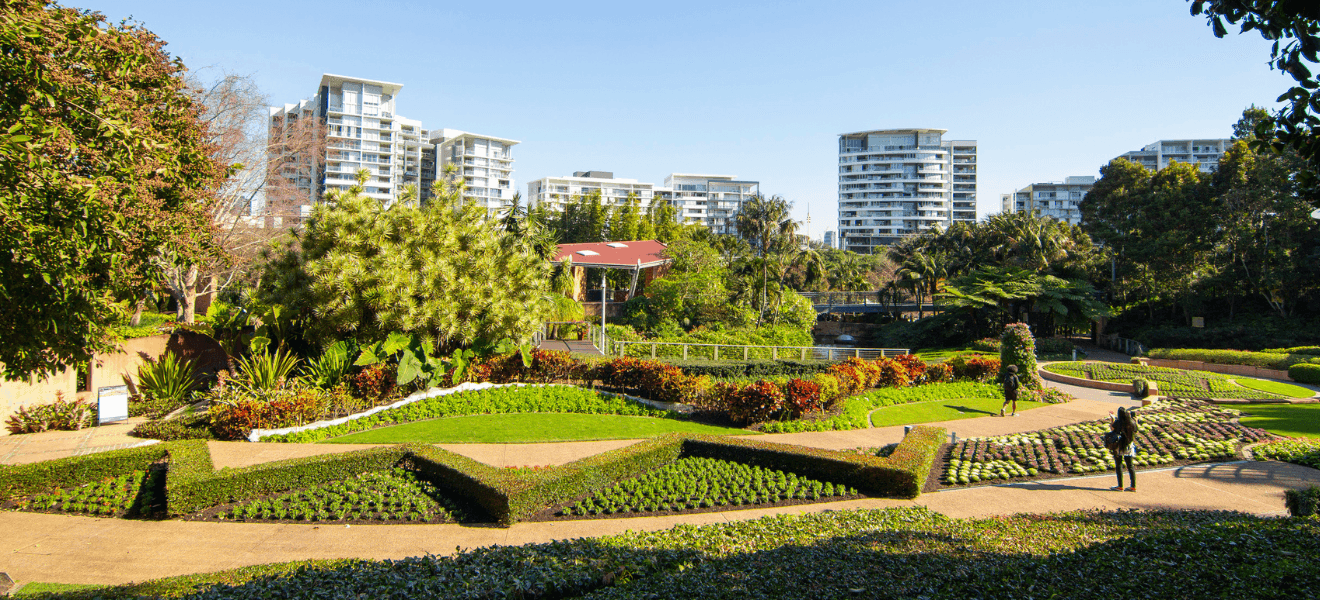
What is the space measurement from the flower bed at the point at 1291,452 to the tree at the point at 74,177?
17.8 meters

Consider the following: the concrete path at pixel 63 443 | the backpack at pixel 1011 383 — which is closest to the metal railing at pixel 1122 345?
the backpack at pixel 1011 383

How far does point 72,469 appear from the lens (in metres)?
9.80

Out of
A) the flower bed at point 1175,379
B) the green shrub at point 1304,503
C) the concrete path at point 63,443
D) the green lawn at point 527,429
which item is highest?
the flower bed at point 1175,379

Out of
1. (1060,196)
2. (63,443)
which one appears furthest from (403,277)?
(1060,196)

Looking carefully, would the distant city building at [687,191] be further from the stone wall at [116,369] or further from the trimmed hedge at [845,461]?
the trimmed hedge at [845,461]

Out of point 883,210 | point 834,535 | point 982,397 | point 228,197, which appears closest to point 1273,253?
point 982,397

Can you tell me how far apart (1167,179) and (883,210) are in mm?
67966

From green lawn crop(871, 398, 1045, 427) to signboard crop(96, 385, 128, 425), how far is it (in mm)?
16484

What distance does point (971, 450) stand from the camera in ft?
40.9

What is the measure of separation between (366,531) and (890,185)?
10923 cm

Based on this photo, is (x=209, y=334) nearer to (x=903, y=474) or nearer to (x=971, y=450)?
(x=903, y=474)

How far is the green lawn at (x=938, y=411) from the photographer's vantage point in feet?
53.1

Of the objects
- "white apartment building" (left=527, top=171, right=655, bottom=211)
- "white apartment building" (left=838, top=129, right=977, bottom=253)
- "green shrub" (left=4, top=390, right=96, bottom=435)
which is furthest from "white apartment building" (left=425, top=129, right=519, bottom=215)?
"green shrub" (left=4, top=390, right=96, bottom=435)

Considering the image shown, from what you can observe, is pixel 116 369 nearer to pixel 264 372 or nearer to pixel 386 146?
pixel 264 372
